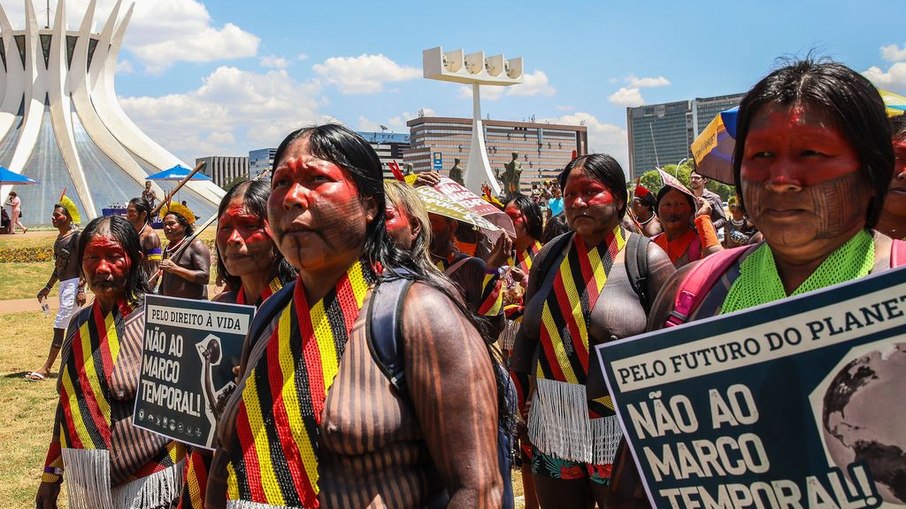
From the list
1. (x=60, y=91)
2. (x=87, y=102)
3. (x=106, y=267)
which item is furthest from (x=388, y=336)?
(x=87, y=102)

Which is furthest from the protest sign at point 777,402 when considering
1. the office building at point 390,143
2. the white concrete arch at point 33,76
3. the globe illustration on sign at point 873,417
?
the office building at point 390,143

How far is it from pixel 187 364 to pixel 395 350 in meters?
1.40

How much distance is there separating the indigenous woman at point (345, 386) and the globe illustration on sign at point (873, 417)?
2.57ft

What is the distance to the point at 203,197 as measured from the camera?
42250 mm

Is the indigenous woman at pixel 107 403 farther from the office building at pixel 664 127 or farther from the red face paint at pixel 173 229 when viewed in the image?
the office building at pixel 664 127

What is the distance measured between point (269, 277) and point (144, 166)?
4561 cm

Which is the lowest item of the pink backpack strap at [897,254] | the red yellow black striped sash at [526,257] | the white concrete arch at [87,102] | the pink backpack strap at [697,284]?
the red yellow black striped sash at [526,257]

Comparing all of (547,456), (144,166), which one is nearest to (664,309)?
(547,456)

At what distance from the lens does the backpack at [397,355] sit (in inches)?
75.4

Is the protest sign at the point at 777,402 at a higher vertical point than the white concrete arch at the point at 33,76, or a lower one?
lower

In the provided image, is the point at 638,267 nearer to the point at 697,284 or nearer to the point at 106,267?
the point at 697,284

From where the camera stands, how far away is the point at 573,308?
3725 mm

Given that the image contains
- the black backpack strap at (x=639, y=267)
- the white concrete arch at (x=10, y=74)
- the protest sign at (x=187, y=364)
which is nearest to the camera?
the protest sign at (x=187, y=364)

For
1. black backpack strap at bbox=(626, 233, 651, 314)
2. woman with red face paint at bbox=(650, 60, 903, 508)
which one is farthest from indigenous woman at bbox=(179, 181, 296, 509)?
woman with red face paint at bbox=(650, 60, 903, 508)
